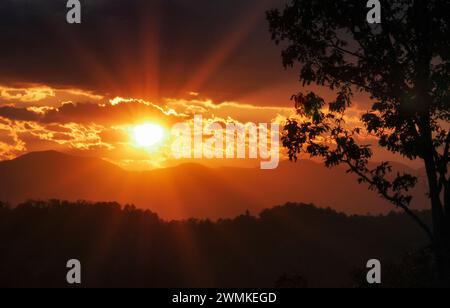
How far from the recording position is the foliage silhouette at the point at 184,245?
114188 millimetres

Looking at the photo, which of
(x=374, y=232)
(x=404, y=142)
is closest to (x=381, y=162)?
(x=404, y=142)

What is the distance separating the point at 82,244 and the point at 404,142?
108 m

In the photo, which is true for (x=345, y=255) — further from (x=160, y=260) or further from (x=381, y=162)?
(x=381, y=162)

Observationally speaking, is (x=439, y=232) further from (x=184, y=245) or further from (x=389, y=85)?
(x=184, y=245)

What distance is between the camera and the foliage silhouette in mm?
114188

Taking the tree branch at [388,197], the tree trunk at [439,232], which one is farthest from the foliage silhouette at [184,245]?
the tree trunk at [439,232]

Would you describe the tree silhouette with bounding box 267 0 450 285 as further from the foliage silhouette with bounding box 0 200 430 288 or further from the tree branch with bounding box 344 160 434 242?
the foliage silhouette with bounding box 0 200 430 288

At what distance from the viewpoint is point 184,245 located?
137 meters

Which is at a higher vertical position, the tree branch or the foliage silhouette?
the foliage silhouette

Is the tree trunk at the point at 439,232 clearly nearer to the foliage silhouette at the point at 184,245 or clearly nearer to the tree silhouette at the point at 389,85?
the tree silhouette at the point at 389,85

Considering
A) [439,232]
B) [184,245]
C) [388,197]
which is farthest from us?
[184,245]

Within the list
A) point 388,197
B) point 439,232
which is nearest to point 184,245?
point 388,197

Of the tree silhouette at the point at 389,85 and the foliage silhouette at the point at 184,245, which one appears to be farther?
the foliage silhouette at the point at 184,245

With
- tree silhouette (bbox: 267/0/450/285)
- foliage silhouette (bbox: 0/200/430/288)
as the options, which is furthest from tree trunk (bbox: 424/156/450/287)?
foliage silhouette (bbox: 0/200/430/288)
